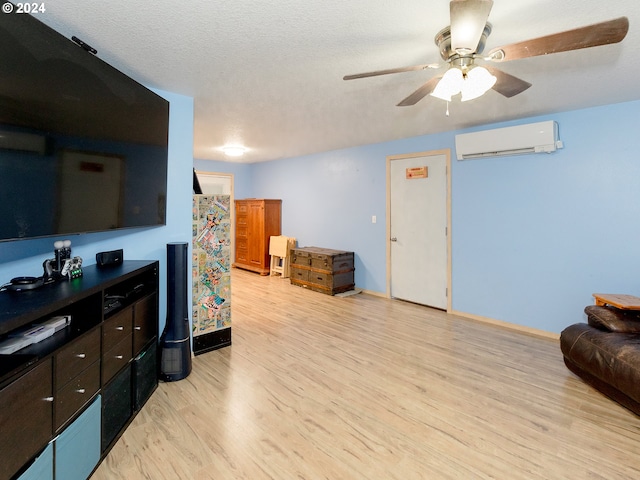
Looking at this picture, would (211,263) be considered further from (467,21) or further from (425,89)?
(467,21)

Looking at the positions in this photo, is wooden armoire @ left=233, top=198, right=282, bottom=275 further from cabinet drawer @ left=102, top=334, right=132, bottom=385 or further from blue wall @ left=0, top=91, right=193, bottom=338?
cabinet drawer @ left=102, top=334, right=132, bottom=385

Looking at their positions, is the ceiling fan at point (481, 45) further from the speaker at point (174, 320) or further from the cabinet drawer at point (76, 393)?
the cabinet drawer at point (76, 393)

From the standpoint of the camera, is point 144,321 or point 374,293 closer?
point 144,321

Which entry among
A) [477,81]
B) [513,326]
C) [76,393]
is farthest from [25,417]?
[513,326]

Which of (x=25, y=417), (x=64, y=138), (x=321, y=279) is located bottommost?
(x=25, y=417)

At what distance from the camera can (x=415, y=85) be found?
100 inches

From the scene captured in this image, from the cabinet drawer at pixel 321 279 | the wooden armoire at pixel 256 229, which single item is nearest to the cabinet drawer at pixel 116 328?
the cabinet drawer at pixel 321 279

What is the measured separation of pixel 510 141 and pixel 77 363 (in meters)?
4.13

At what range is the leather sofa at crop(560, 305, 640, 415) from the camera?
200 cm

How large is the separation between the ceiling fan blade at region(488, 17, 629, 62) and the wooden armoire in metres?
5.23

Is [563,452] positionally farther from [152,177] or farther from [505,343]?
[152,177]

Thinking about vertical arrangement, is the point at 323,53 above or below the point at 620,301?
above

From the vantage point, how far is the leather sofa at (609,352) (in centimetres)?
200

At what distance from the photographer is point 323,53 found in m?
2.03
